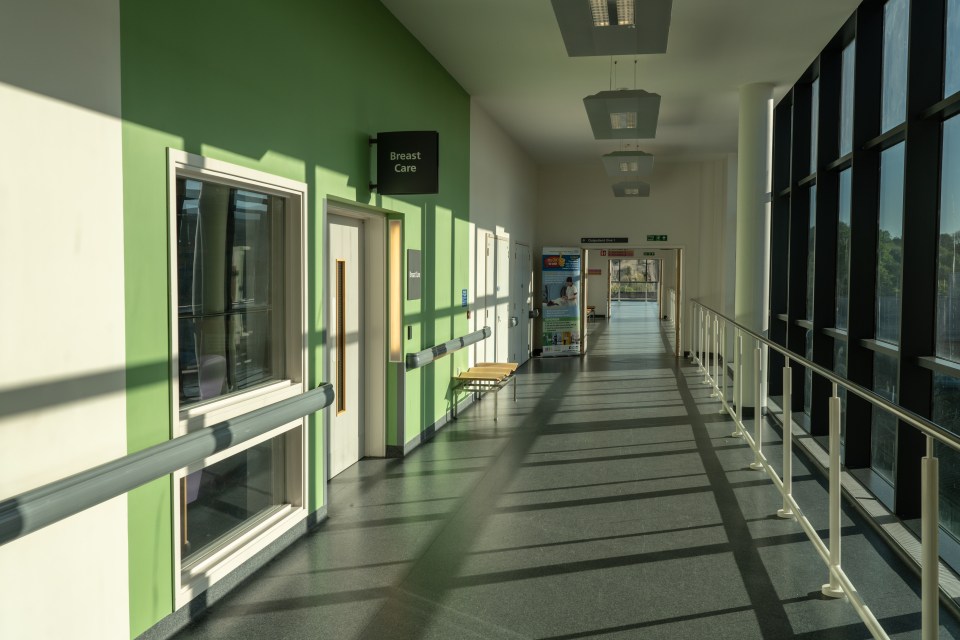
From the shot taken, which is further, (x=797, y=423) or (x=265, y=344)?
(x=797, y=423)

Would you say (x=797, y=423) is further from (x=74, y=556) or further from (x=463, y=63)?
(x=74, y=556)

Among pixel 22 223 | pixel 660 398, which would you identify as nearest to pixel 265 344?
pixel 22 223

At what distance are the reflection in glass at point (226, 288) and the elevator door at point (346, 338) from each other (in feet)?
3.81

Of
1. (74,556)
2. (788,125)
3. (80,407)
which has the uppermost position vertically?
(788,125)

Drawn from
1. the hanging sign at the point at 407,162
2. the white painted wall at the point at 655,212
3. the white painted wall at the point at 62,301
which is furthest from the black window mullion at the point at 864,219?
the white painted wall at the point at 655,212

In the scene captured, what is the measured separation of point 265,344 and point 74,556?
1796 mm

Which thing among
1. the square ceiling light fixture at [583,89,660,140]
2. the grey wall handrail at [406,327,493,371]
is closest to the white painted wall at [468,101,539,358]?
the grey wall handrail at [406,327,493,371]

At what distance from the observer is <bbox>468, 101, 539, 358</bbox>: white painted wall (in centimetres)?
955

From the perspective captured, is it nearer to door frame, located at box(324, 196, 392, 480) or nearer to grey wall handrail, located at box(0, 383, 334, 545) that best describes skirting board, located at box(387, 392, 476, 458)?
door frame, located at box(324, 196, 392, 480)

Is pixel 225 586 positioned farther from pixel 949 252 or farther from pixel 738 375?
pixel 738 375

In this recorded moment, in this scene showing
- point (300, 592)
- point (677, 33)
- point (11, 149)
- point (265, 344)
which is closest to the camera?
point (11, 149)

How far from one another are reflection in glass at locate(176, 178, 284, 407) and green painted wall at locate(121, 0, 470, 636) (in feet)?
0.71

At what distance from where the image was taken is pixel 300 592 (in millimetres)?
3771

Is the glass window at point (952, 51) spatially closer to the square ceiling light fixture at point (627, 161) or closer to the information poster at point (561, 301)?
the square ceiling light fixture at point (627, 161)
